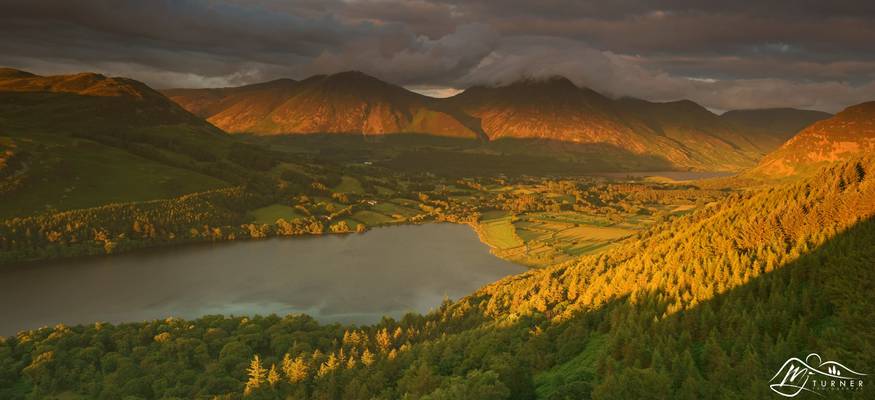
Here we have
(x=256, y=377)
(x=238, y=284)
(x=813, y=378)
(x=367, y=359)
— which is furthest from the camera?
(x=238, y=284)

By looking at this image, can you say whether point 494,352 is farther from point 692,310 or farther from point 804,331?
point 804,331

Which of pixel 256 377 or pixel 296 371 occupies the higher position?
pixel 296 371

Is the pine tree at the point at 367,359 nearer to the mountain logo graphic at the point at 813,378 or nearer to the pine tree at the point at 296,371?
the pine tree at the point at 296,371

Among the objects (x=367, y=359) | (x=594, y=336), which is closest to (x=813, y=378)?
(x=594, y=336)

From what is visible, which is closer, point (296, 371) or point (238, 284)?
point (296, 371)

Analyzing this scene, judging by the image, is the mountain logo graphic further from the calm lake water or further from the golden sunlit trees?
the calm lake water

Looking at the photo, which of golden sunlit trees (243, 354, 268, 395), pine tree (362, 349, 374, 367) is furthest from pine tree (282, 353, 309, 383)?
pine tree (362, 349, 374, 367)

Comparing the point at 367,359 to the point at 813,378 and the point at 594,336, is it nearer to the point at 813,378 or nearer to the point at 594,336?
the point at 594,336

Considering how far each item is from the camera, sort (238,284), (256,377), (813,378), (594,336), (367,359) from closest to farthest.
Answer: (813,378) → (594,336) → (256,377) → (367,359) → (238,284)
